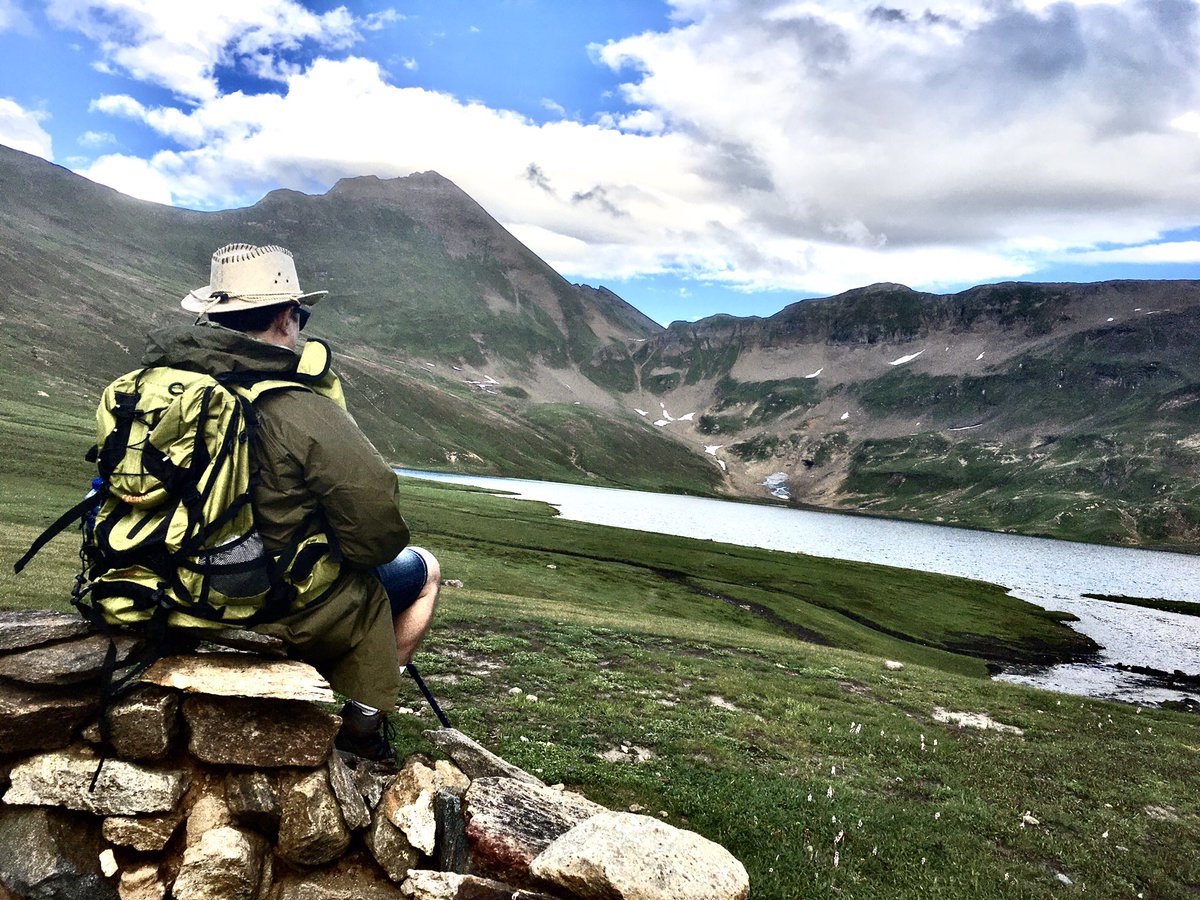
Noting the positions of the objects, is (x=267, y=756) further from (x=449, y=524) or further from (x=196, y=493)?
(x=449, y=524)

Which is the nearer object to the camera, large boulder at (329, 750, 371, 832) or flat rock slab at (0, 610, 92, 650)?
flat rock slab at (0, 610, 92, 650)

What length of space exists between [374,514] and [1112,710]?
33.9 m

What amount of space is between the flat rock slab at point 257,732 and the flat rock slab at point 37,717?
1.04 metres

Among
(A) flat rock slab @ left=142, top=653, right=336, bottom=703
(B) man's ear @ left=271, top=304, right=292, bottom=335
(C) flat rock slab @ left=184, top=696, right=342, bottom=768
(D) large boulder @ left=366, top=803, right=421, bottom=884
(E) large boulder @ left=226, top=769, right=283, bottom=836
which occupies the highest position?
(B) man's ear @ left=271, top=304, right=292, bottom=335

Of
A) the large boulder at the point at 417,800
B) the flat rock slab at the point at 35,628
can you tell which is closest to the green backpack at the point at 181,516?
the flat rock slab at the point at 35,628

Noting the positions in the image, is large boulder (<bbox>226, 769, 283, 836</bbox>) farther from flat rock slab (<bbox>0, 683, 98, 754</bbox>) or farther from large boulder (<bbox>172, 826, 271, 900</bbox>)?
flat rock slab (<bbox>0, 683, 98, 754</bbox>)

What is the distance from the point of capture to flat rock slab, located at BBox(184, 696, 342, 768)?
23.5ft

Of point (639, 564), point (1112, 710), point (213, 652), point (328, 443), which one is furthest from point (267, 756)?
point (639, 564)

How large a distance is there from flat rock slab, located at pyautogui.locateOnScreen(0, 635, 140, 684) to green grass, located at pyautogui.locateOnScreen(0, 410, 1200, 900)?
539 cm

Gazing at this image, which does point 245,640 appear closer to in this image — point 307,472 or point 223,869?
point 307,472

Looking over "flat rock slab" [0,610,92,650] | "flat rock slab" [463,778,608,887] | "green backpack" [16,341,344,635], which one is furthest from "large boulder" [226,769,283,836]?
"flat rock slab" [0,610,92,650]

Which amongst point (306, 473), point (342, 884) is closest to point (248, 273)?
point (306, 473)

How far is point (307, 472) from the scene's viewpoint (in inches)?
279

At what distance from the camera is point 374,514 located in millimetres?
7180
